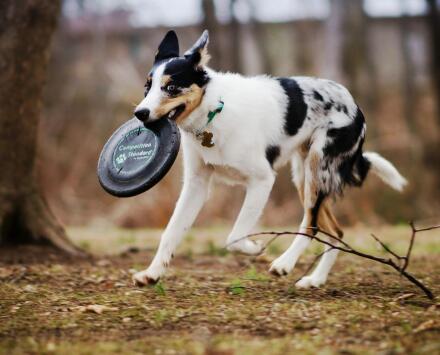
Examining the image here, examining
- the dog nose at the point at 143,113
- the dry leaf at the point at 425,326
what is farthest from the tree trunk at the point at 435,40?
the dry leaf at the point at 425,326

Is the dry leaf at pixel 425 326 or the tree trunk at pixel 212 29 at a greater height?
the tree trunk at pixel 212 29

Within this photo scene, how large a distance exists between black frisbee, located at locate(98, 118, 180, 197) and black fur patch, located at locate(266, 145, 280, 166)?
0.89 metres

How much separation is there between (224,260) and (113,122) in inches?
687

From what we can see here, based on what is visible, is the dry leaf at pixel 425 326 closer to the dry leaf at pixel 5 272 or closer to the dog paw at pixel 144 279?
the dog paw at pixel 144 279

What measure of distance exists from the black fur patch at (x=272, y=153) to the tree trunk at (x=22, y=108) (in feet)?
8.52

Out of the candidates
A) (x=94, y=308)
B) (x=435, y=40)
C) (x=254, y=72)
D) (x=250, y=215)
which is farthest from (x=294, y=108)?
(x=254, y=72)

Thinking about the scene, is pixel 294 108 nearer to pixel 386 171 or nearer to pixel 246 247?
pixel 386 171

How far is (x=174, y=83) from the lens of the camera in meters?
4.89

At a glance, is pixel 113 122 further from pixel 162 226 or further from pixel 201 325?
pixel 201 325

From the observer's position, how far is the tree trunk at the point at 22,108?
6328 millimetres

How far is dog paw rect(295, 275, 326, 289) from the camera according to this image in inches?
205

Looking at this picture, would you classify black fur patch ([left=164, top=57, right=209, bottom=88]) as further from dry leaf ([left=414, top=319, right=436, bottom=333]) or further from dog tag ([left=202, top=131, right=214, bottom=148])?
dry leaf ([left=414, top=319, right=436, bottom=333])

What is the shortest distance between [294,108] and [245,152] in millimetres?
794

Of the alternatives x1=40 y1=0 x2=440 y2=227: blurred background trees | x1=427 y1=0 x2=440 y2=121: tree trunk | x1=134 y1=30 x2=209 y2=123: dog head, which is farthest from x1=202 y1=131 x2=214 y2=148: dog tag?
x1=427 y1=0 x2=440 y2=121: tree trunk
